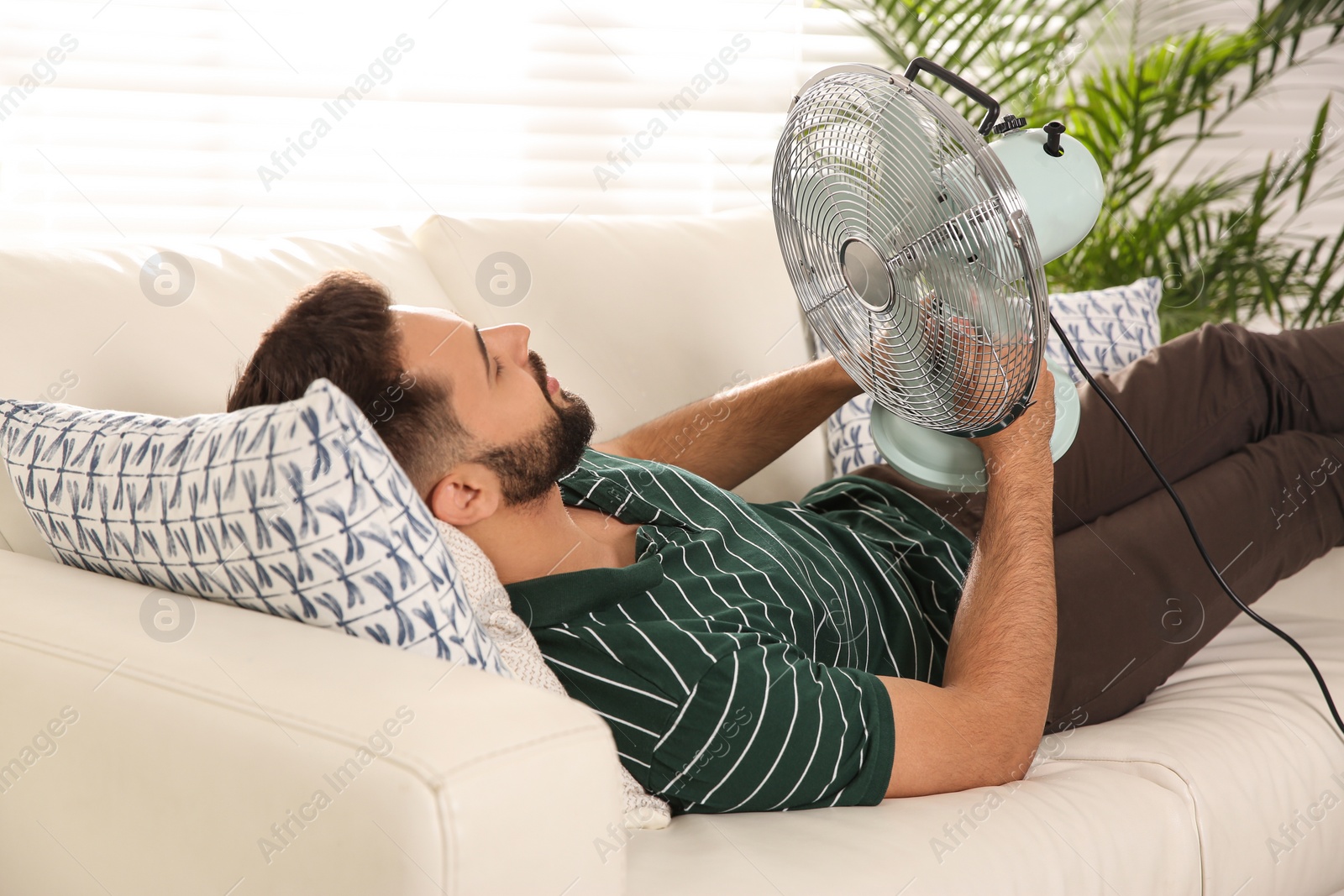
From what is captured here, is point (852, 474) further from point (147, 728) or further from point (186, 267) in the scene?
point (147, 728)

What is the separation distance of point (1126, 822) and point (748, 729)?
37 centimetres

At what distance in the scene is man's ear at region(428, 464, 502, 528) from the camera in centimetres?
100

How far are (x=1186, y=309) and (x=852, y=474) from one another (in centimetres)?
134

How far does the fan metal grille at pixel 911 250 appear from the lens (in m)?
0.82

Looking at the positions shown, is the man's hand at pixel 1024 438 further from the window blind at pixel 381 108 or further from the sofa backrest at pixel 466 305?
the window blind at pixel 381 108

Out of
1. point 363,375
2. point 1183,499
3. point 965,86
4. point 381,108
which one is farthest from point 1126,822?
point 381,108

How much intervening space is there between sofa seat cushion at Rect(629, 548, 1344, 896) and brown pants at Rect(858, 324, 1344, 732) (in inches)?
3.2

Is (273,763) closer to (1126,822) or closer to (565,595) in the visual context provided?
(565,595)

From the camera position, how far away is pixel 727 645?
35.8 inches

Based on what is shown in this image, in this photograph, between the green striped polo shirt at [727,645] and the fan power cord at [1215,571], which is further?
the fan power cord at [1215,571]

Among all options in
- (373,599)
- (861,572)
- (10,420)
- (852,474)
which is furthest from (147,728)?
(852,474)

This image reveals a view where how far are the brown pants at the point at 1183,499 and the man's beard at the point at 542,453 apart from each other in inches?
22.7

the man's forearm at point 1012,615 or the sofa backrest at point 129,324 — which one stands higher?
the sofa backrest at point 129,324

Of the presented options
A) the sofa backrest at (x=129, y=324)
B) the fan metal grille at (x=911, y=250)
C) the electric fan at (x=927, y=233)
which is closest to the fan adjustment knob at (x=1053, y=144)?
the electric fan at (x=927, y=233)
